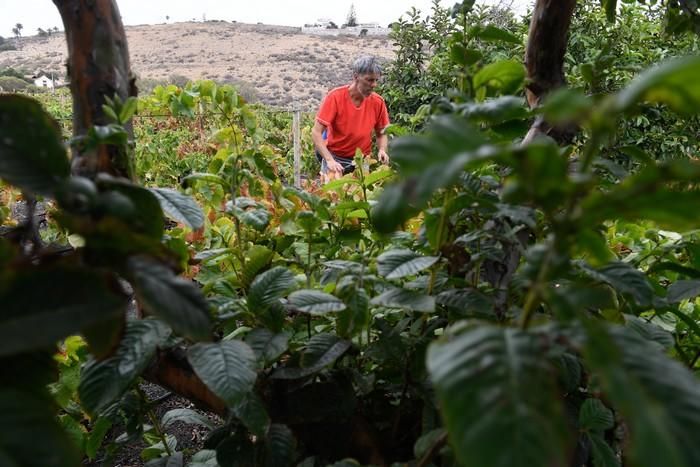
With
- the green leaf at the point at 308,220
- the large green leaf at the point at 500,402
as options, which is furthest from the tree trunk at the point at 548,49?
the large green leaf at the point at 500,402

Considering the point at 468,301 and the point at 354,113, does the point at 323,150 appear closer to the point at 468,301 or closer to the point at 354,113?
the point at 354,113

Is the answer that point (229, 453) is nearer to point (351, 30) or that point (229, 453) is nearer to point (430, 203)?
point (430, 203)

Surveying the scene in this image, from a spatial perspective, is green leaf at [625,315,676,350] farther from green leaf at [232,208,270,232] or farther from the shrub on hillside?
the shrub on hillside

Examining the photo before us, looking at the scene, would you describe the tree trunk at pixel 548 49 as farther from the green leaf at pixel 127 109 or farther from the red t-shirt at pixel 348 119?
the red t-shirt at pixel 348 119

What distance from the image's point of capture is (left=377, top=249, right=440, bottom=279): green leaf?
2.32 ft

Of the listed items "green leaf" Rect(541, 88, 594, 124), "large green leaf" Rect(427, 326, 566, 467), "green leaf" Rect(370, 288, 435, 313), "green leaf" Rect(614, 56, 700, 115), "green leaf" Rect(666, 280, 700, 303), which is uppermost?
"green leaf" Rect(614, 56, 700, 115)

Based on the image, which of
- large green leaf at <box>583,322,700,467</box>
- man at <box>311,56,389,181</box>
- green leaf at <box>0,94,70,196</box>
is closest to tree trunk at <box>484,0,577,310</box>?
large green leaf at <box>583,322,700,467</box>

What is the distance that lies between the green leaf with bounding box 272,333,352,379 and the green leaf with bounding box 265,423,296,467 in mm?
83

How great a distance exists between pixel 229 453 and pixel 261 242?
56 cm

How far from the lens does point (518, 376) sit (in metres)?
0.35

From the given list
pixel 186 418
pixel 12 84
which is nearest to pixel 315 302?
pixel 186 418

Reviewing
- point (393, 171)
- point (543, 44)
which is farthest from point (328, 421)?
point (543, 44)

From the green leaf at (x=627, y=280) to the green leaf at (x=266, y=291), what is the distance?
1.35ft

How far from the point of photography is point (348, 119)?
4.18m
